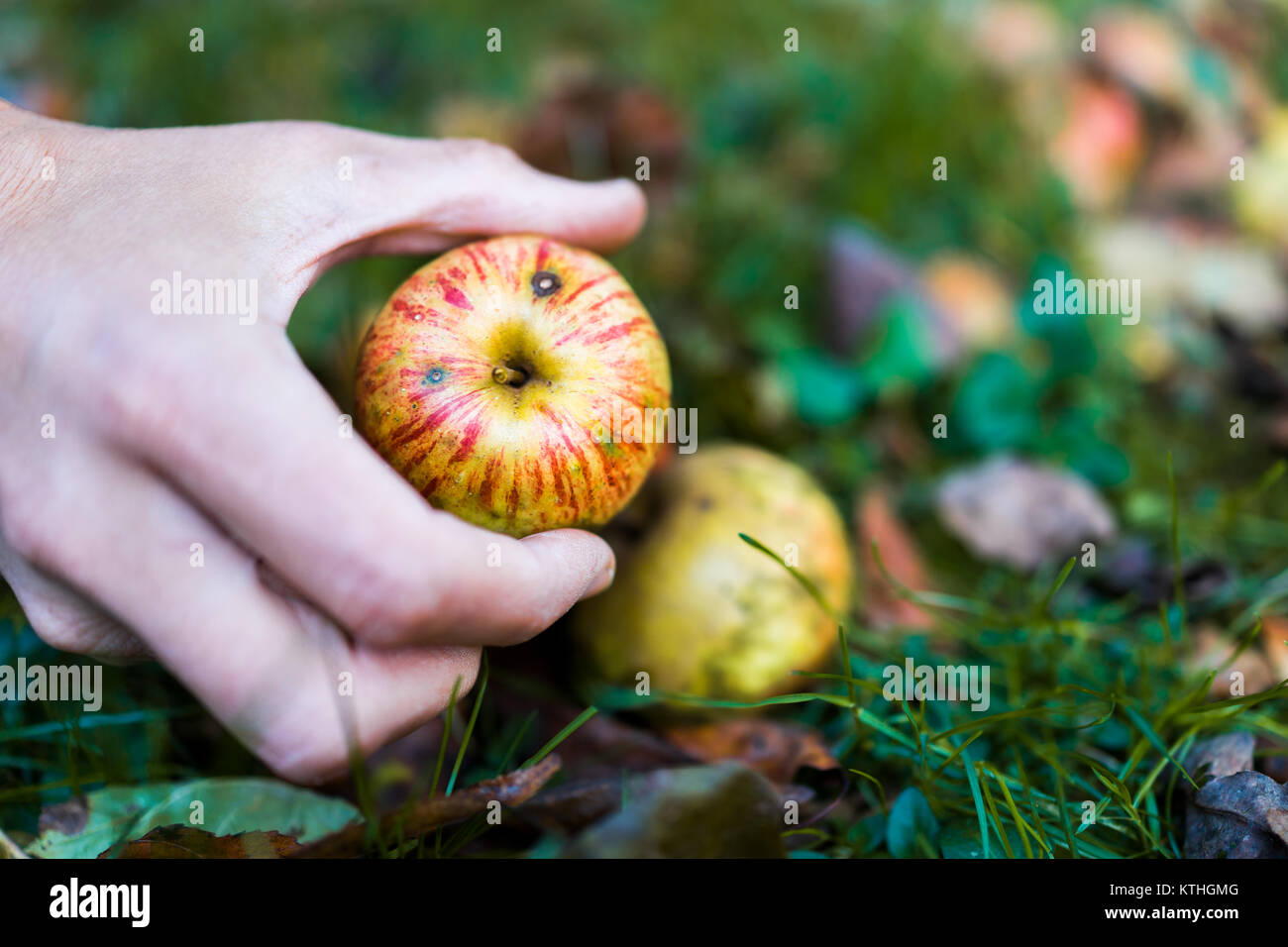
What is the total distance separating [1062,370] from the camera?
297cm

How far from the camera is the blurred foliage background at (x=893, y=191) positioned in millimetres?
2865

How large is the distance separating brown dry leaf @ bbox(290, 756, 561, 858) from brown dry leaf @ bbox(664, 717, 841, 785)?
49 cm

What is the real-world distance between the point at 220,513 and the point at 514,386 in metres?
0.59

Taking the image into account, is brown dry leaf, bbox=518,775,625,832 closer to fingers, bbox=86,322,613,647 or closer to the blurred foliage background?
fingers, bbox=86,322,613,647

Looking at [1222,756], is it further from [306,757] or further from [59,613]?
[59,613]

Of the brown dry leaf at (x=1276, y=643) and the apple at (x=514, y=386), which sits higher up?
the apple at (x=514, y=386)

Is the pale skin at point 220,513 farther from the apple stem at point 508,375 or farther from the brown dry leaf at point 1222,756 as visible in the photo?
the brown dry leaf at point 1222,756

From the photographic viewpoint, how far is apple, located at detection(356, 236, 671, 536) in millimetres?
1701

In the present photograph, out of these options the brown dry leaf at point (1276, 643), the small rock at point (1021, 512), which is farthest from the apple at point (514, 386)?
the brown dry leaf at point (1276, 643)

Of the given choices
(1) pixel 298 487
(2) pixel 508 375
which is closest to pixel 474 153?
(2) pixel 508 375

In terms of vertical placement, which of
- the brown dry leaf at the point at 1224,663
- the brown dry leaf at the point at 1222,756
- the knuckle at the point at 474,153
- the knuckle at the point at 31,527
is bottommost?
the brown dry leaf at the point at 1222,756
